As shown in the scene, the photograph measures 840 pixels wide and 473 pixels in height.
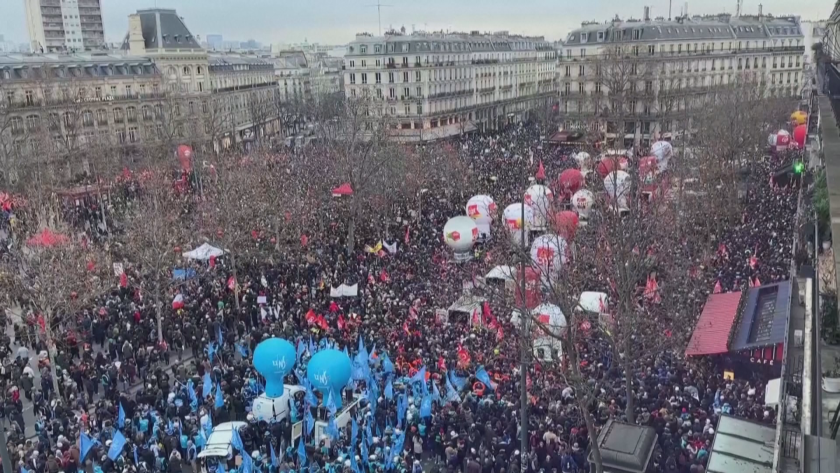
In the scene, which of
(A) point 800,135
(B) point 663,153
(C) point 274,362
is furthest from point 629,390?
(A) point 800,135

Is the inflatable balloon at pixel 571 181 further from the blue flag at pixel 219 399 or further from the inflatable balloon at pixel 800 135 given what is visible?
the blue flag at pixel 219 399

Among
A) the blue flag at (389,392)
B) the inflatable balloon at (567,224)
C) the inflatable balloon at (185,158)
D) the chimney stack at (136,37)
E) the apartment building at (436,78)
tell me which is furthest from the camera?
the apartment building at (436,78)

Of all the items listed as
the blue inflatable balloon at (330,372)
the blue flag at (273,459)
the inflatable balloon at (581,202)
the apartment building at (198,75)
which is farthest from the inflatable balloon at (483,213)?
the apartment building at (198,75)

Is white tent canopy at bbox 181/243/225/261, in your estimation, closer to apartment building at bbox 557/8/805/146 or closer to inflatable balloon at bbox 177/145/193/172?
inflatable balloon at bbox 177/145/193/172

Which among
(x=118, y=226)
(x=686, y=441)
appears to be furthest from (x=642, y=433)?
(x=118, y=226)

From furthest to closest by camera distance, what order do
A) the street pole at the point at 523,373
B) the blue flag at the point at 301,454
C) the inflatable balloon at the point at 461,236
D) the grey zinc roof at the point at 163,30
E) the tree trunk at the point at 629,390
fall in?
the grey zinc roof at the point at 163,30 < the inflatable balloon at the point at 461,236 < the tree trunk at the point at 629,390 < the blue flag at the point at 301,454 < the street pole at the point at 523,373

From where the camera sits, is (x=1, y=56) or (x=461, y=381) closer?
(x=461, y=381)

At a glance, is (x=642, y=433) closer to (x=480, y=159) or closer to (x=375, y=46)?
(x=480, y=159)

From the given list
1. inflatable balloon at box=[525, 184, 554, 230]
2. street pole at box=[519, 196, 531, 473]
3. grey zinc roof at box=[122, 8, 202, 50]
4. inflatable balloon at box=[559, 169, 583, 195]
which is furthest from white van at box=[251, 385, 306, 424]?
grey zinc roof at box=[122, 8, 202, 50]
